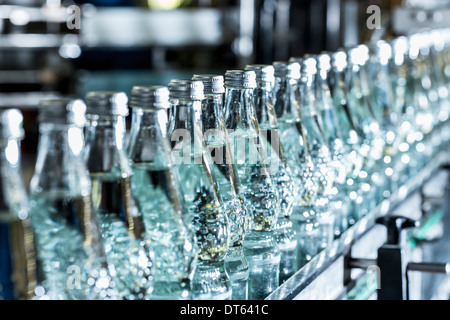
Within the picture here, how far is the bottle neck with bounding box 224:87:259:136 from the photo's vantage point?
81cm

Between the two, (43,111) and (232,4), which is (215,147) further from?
(232,4)

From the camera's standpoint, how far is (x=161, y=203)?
66 centimetres

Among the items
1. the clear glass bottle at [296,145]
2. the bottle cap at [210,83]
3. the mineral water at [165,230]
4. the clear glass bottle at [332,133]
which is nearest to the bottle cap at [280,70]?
the clear glass bottle at [296,145]

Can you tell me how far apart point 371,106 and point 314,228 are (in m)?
0.37

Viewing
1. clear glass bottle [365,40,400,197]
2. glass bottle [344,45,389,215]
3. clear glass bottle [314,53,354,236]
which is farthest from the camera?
clear glass bottle [365,40,400,197]

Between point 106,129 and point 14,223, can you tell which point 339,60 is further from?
A: point 14,223

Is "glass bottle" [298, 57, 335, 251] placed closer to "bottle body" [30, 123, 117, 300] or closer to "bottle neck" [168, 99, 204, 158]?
"bottle neck" [168, 99, 204, 158]

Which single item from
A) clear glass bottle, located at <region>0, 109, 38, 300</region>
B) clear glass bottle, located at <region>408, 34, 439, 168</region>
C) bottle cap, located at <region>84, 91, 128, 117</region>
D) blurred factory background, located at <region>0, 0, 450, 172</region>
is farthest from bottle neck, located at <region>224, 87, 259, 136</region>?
blurred factory background, located at <region>0, 0, 450, 172</region>

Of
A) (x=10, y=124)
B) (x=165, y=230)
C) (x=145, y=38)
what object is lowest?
(x=165, y=230)

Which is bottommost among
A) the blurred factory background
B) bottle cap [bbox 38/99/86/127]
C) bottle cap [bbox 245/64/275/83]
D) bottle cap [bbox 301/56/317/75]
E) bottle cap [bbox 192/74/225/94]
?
bottle cap [bbox 38/99/86/127]

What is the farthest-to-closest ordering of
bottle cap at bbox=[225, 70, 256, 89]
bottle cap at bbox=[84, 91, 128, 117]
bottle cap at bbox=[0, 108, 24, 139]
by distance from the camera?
bottle cap at bbox=[225, 70, 256, 89]
bottle cap at bbox=[84, 91, 128, 117]
bottle cap at bbox=[0, 108, 24, 139]

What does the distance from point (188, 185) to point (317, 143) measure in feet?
1.09

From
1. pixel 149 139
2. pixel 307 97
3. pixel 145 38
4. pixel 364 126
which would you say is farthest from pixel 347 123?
pixel 145 38

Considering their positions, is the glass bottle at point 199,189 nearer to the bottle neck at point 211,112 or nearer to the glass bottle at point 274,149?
the bottle neck at point 211,112
